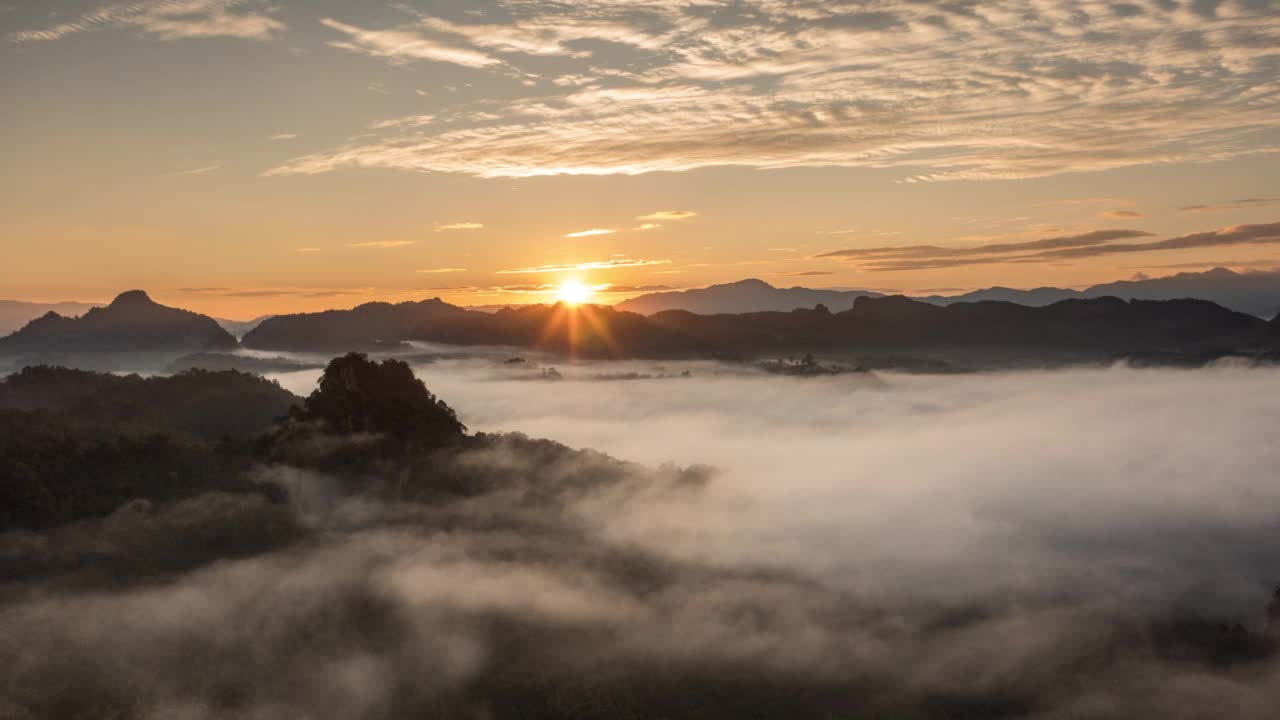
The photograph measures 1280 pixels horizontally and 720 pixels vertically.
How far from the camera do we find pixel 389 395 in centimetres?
16375

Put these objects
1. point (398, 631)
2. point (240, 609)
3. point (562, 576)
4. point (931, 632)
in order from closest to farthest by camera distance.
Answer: point (240, 609), point (398, 631), point (562, 576), point (931, 632)

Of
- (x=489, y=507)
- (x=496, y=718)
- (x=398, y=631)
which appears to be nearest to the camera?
(x=496, y=718)

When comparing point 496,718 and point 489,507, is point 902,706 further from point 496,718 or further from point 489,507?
point 489,507

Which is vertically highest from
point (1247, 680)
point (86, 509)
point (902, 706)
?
point (86, 509)

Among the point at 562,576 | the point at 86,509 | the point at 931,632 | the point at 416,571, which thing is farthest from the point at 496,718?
the point at 931,632

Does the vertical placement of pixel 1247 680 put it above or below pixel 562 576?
below

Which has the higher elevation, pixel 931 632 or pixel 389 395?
pixel 389 395

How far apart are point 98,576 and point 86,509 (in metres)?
15.7

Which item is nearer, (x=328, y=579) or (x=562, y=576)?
(x=328, y=579)

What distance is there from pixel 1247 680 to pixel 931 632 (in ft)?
204

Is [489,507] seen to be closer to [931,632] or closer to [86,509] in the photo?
[86,509]

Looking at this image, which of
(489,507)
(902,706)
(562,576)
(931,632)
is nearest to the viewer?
(902,706)

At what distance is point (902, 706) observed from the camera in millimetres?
140375

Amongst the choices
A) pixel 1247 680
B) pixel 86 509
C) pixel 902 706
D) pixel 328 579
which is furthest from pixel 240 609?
pixel 1247 680
